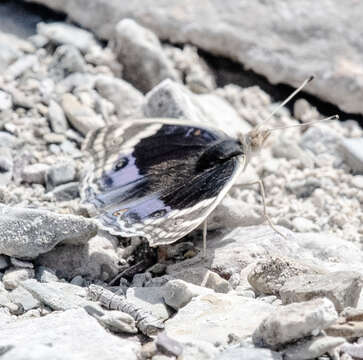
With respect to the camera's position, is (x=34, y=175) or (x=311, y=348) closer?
(x=311, y=348)

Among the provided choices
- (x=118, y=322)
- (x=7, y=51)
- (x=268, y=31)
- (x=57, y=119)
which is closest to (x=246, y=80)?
(x=268, y=31)

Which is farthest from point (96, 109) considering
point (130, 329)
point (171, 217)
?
point (130, 329)

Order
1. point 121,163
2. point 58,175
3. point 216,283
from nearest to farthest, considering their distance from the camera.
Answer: point 216,283 < point 121,163 < point 58,175

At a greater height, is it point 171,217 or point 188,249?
point 171,217

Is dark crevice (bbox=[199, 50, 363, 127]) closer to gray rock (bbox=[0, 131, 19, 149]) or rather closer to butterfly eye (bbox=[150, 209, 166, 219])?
gray rock (bbox=[0, 131, 19, 149])

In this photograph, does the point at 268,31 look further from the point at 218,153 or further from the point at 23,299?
the point at 23,299

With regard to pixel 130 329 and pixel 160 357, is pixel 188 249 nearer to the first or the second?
pixel 130 329
